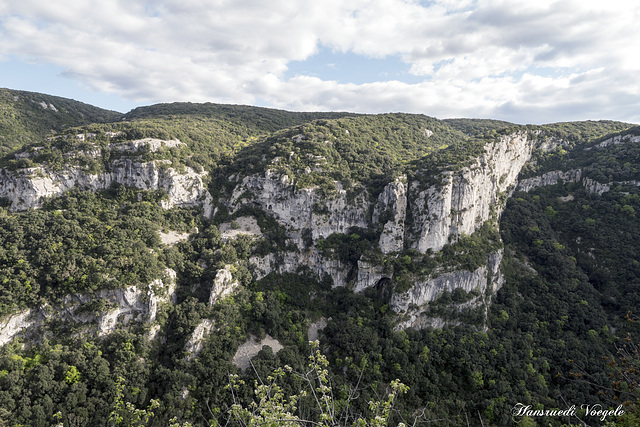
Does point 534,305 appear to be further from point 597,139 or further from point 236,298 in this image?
point 597,139

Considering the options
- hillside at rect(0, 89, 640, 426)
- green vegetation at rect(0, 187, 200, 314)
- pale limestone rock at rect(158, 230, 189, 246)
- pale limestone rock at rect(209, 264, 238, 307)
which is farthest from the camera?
pale limestone rock at rect(158, 230, 189, 246)

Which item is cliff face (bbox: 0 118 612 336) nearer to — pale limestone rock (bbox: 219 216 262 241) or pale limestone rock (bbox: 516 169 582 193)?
pale limestone rock (bbox: 219 216 262 241)

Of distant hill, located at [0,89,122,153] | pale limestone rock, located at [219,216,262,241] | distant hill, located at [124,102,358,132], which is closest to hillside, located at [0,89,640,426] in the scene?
pale limestone rock, located at [219,216,262,241]

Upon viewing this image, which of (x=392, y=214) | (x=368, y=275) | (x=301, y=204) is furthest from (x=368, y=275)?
(x=301, y=204)

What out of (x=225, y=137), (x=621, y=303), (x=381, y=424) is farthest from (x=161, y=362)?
(x=621, y=303)

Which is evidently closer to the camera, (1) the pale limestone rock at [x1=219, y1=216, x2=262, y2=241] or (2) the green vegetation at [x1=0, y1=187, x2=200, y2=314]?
(2) the green vegetation at [x1=0, y1=187, x2=200, y2=314]

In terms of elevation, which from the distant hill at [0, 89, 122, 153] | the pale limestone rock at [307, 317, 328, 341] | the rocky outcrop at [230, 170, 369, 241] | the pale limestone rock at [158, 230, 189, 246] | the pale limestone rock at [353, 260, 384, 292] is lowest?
the pale limestone rock at [307, 317, 328, 341]

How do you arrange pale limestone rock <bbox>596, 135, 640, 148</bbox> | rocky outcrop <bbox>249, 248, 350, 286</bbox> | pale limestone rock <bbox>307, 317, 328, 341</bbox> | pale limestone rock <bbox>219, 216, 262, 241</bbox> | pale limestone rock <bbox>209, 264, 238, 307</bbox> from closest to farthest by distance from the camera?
pale limestone rock <bbox>209, 264, 238, 307</bbox> < pale limestone rock <bbox>307, 317, 328, 341</bbox> < pale limestone rock <bbox>219, 216, 262, 241</bbox> < rocky outcrop <bbox>249, 248, 350, 286</bbox> < pale limestone rock <bbox>596, 135, 640, 148</bbox>

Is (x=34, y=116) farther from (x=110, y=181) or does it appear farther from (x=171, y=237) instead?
(x=171, y=237)
